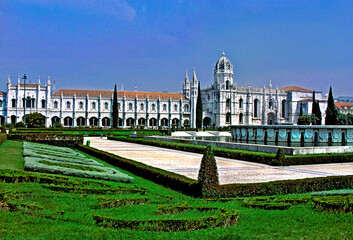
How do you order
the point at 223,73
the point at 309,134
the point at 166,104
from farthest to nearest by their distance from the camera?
the point at 223,73 → the point at 166,104 → the point at 309,134

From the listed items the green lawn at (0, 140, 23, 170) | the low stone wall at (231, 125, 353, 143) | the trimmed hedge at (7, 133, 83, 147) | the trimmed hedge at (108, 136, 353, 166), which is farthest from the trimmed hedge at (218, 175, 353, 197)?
the trimmed hedge at (7, 133, 83, 147)

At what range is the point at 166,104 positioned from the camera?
79438 millimetres

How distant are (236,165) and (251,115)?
7243 centimetres

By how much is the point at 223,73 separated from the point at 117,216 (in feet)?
265

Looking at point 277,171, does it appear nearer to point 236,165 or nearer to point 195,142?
point 236,165

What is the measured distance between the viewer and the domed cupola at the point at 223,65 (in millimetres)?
85312

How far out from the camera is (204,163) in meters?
8.73

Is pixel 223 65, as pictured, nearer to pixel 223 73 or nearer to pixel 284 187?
pixel 223 73

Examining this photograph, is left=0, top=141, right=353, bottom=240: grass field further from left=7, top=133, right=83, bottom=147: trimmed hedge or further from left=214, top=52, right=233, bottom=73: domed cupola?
left=214, top=52, right=233, bottom=73: domed cupola

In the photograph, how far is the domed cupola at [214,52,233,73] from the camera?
85312 millimetres

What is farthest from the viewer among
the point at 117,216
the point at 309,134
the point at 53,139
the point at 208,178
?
the point at 309,134

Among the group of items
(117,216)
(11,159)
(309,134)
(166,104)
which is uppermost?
(166,104)

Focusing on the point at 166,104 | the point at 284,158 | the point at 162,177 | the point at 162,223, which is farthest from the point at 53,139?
the point at 166,104

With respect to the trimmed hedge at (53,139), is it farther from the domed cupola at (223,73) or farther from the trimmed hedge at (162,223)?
the domed cupola at (223,73)
